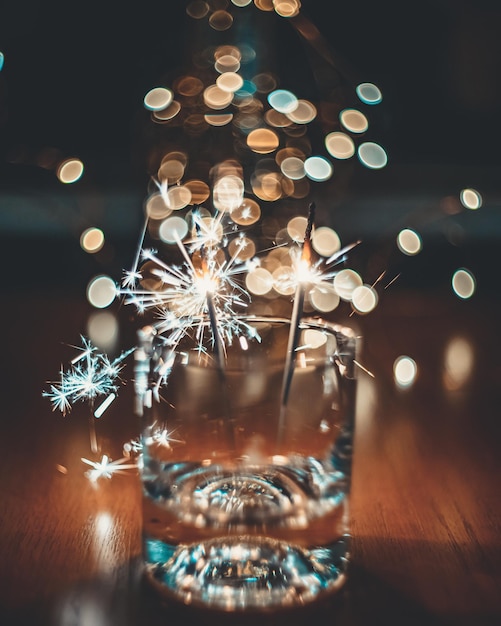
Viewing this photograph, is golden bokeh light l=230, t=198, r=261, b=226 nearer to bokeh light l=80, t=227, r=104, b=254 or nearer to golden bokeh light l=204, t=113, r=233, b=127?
golden bokeh light l=204, t=113, r=233, b=127

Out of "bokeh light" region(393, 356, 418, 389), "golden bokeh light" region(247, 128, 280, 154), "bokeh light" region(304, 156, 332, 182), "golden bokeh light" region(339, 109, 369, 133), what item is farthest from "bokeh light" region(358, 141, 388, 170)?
"bokeh light" region(393, 356, 418, 389)

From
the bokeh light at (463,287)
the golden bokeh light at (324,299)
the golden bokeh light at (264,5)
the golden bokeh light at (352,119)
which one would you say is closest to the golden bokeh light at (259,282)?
the golden bokeh light at (324,299)

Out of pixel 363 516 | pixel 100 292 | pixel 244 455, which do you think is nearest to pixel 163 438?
pixel 244 455

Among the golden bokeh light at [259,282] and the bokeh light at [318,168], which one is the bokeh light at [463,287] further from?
the bokeh light at [318,168]

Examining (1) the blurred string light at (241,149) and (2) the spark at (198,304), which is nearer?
(2) the spark at (198,304)

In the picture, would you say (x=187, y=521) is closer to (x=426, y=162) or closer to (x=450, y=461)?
(x=450, y=461)

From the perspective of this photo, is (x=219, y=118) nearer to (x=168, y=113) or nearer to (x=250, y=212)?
(x=168, y=113)

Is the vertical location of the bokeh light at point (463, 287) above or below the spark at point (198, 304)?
above

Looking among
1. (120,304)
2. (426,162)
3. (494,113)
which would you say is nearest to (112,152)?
(426,162)
